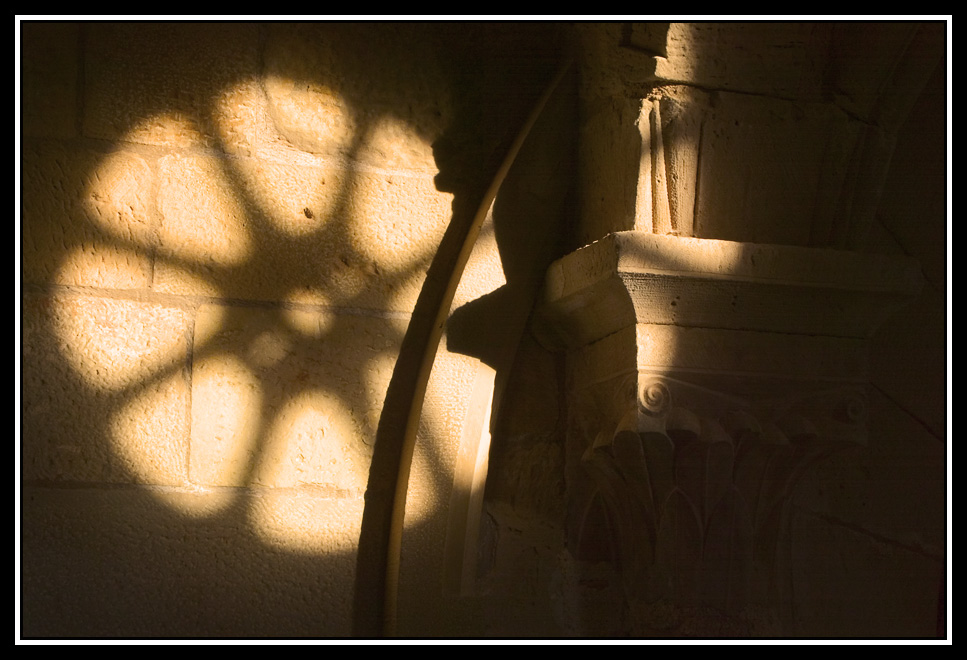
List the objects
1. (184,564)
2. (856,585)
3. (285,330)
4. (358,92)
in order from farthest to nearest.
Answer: (856,585)
(358,92)
(285,330)
(184,564)

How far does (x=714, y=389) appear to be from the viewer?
155 cm

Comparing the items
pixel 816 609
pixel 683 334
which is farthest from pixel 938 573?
pixel 683 334

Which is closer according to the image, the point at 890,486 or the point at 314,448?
the point at 314,448

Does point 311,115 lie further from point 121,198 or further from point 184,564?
point 184,564

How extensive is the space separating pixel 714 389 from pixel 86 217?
114 centimetres

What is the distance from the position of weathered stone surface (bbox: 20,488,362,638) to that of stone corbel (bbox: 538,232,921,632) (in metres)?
0.52

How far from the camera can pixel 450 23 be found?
5.81 ft

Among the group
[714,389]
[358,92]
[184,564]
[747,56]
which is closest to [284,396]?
[184,564]

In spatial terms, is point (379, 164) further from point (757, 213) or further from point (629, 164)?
point (757, 213)

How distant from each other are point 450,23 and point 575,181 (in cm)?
41

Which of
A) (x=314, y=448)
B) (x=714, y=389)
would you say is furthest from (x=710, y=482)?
(x=314, y=448)

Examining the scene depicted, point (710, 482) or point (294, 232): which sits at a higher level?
point (294, 232)

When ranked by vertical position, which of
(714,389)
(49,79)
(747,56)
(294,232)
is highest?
(747,56)

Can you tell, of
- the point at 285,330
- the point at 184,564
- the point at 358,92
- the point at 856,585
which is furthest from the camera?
the point at 856,585
